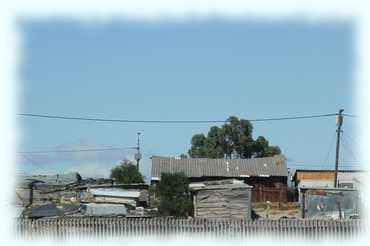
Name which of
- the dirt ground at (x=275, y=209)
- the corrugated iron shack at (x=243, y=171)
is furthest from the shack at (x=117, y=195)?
the corrugated iron shack at (x=243, y=171)

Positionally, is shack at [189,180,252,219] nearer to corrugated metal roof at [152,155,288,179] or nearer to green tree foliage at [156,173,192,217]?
green tree foliage at [156,173,192,217]

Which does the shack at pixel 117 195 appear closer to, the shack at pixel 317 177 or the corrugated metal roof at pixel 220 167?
the corrugated metal roof at pixel 220 167

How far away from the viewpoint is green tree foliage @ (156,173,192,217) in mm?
23828

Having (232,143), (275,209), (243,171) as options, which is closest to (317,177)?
(243,171)

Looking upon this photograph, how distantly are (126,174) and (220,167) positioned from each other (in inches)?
200

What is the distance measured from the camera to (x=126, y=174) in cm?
3631

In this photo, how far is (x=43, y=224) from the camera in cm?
979

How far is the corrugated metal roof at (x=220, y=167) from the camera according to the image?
36.3 metres

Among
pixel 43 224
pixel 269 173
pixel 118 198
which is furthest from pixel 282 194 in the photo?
pixel 43 224

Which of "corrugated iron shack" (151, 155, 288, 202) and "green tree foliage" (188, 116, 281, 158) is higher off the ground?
"green tree foliage" (188, 116, 281, 158)

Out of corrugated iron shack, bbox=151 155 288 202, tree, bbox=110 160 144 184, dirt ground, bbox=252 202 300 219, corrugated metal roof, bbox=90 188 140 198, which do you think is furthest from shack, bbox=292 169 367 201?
corrugated metal roof, bbox=90 188 140 198

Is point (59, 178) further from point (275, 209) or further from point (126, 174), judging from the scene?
point (275, 209)

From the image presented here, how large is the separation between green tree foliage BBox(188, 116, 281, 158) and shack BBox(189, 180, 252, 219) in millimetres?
25738

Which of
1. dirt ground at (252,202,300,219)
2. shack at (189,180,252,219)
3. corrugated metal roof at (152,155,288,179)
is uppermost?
corrugated metal roof at (152,155,288,179)
